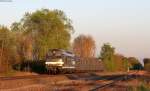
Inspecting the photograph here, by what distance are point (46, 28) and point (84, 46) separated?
41.8 metres

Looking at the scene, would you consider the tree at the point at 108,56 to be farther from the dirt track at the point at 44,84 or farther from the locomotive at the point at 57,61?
the dirt track at the point at 44,84

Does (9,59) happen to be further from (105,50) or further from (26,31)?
(105,50)

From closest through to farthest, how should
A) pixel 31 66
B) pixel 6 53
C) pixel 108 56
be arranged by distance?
pixel 6 53, pixel 31 66, pixel 108 56

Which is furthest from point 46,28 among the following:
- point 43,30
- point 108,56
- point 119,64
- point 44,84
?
point 44,84

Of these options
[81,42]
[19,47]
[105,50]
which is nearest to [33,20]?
[19,47]

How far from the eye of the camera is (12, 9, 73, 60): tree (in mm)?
84756

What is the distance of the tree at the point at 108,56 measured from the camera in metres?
101

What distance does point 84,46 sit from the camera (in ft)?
424

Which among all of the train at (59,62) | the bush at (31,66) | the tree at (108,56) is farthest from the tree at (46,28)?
the train at (59,62)

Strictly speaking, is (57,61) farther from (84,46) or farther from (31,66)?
(84,46)

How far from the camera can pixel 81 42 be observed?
5197 inches

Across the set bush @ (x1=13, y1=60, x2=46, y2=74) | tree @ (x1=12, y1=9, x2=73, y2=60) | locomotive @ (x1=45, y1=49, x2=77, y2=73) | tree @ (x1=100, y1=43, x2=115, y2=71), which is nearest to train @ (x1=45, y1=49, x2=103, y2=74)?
locomotive @ (x1=45, y1=49, x2=77, y2=73)

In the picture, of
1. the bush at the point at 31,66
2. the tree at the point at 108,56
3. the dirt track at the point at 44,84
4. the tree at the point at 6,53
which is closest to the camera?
the dirt track at the point at 44,84

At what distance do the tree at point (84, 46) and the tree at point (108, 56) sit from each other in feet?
15.7
